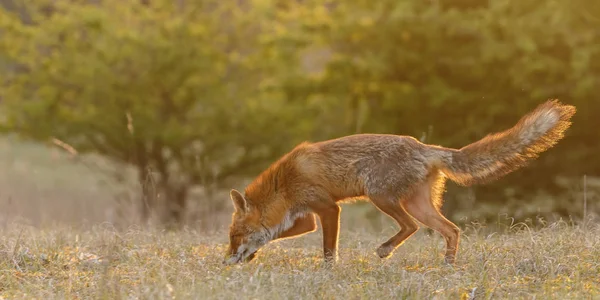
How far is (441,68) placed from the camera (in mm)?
17875

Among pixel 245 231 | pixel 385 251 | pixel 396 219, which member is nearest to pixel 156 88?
pixel 245 231

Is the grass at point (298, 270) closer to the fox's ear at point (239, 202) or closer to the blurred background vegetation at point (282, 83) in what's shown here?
the fox's ear at point (239, 202)

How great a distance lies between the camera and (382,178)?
7.57 metres

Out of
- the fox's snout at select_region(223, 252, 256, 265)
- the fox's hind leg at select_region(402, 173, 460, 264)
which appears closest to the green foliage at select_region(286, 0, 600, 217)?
the fox's hind leg at select_region(402, 173, 460, 264)

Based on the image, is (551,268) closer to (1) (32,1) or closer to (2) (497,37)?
(2) (497,37)

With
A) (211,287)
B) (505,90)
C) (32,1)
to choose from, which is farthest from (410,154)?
(32,1)

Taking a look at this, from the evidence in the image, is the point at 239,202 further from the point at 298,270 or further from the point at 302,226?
the point at 298,270

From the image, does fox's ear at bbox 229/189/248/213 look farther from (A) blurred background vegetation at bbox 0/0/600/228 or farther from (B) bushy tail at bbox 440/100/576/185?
(A) blurred background vegetation at bbox 0/0/600/228

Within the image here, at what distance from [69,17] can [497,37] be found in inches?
367

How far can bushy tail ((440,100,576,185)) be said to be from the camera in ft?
23.9

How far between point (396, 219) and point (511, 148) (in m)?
1.21

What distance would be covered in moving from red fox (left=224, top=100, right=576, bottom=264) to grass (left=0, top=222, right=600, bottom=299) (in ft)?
0.82

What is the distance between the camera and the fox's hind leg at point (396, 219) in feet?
24.8

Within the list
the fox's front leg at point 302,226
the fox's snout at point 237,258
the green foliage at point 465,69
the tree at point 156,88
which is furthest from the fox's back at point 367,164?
the tree at point 156,88
